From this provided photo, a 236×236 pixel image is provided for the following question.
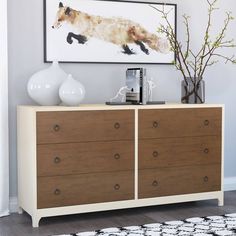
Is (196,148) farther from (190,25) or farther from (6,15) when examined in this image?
(6,15)

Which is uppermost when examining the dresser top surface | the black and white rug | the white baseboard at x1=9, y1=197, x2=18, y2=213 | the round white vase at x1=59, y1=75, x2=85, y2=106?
the round white vase at x1=59, y1=75, x2=85, y2=106

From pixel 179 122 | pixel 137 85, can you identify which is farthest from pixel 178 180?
pixel 137 85

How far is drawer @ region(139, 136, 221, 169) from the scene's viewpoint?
3709 millimetres

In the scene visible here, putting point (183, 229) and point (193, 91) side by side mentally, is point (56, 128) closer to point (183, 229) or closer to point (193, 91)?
point (183, 229)

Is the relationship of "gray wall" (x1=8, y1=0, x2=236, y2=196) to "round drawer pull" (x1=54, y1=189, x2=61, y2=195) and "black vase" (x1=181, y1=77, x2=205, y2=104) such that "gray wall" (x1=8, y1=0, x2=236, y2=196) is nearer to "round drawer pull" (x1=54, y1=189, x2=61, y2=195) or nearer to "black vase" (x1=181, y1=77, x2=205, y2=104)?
"black vase" (x1=181, y1=77, x2=205, y2=104)

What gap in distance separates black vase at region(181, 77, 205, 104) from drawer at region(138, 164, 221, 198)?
1.74 ft

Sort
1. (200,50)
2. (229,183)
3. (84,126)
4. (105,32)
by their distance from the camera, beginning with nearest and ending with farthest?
(84,126)
(105,32)
(200,50)
(229,183)

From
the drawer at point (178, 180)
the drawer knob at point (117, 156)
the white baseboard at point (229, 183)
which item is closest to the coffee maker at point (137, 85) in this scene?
the drawer knob at point (117, 156)

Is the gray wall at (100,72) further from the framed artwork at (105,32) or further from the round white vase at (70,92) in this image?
the round white vase at (70,92)

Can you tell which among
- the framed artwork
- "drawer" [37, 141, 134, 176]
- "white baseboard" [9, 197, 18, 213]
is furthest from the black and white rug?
the framed artwork

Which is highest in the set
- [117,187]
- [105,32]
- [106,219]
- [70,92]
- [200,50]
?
[105,32]

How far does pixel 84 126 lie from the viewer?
11.4 feet

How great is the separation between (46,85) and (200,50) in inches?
61.1

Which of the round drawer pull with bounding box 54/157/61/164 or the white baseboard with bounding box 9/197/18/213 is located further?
the white baseboard with bounding box 9/197/18/213
